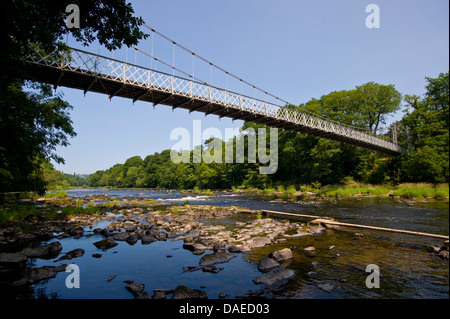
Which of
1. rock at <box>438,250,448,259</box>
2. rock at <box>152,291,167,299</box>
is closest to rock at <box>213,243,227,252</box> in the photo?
rock at <box>152,291,167,299</box>

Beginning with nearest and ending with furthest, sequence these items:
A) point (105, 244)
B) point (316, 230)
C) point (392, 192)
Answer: point (105, 244), point (316, 230), point (392, 192)

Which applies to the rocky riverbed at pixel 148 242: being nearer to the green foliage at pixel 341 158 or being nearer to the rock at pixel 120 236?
the rock at pixel 120 236

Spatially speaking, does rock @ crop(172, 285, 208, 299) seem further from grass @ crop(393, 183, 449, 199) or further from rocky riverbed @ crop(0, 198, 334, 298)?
grass @ crop(393, 183, 449, 199)

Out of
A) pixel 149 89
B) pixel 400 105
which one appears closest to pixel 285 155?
pixel 400 105

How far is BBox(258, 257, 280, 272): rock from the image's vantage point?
6.86 meters

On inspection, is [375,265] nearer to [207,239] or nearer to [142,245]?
[207,239]

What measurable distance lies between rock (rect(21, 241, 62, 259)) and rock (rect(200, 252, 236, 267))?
5.64m

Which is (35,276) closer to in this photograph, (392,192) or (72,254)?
(72,254)

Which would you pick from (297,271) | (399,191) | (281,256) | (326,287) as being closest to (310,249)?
(281,256)

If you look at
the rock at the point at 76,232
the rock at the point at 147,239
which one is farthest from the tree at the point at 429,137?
the rock at the point at 76,232

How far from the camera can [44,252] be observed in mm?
8430

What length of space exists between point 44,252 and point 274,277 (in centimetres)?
850
